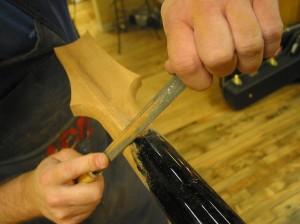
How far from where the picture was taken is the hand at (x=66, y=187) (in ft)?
1.61

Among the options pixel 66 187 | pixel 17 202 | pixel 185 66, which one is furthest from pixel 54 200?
pixel 185 66

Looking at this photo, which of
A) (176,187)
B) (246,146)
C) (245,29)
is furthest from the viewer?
(246,146)

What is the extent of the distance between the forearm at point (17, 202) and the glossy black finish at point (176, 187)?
27cm

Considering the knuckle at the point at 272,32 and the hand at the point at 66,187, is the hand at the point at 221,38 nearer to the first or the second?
the knuckle at the point at 272,32

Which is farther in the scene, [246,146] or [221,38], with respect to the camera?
[246,146]

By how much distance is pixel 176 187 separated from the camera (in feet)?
1.40

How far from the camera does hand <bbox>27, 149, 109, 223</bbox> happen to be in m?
0.49

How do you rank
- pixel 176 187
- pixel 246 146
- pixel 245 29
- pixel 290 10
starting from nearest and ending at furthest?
pixel 245 29 → pixel 176 187 → pixel 246 146 → pixel 290 10

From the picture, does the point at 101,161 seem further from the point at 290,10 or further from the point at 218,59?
the point at 290,10

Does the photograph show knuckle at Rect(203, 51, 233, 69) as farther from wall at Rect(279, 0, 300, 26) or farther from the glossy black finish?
wall at Rect(279, 0, 300, 26)

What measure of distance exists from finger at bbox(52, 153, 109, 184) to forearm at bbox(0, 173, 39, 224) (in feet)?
0.41

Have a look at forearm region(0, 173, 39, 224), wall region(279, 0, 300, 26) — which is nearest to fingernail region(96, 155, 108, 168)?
forearm region(0, 173, 39, 224)

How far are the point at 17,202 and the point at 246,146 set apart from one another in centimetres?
115

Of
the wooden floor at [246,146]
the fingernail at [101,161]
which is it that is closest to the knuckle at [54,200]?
the fingernail at [101,161]
